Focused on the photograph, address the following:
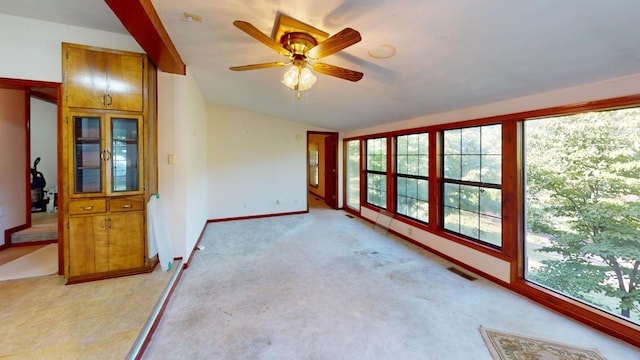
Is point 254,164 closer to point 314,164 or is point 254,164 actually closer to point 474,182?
point 314,164

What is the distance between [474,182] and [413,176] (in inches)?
45.8

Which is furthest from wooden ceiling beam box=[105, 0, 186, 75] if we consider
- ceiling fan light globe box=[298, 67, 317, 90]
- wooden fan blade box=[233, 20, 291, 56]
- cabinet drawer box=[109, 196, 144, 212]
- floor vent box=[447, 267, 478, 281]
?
floor vent box=[447, 267, 478, 281]

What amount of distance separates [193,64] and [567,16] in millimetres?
3484

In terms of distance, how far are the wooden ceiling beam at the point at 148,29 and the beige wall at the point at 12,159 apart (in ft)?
7.93

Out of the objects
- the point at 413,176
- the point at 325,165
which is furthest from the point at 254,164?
the point at 413,176

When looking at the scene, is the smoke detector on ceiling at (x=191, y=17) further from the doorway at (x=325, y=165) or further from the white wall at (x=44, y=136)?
the doorway at (x=325, y=165)

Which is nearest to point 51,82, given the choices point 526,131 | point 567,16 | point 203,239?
point 203,239

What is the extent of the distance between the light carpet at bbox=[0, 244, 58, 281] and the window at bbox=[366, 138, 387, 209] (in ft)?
16.6

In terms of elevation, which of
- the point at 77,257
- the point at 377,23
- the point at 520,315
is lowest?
the point at 520,315

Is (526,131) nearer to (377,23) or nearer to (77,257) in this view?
(377,23)

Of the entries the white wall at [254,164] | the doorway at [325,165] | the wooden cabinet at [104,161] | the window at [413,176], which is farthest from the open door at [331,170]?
the wooden cabinet at [104,161]

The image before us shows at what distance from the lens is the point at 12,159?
11.1 feet

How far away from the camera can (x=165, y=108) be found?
9.94ft

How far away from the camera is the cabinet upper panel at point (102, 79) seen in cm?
247
